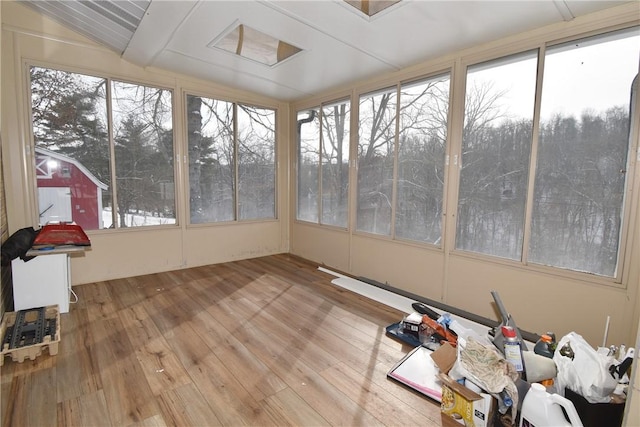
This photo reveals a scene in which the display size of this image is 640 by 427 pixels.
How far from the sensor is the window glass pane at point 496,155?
8.45 feet

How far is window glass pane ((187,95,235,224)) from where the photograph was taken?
4219 mm

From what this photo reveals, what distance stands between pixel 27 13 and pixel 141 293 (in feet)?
10.1

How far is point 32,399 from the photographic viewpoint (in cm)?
173

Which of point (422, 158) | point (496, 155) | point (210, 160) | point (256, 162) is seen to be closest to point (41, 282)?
point (210, 160)

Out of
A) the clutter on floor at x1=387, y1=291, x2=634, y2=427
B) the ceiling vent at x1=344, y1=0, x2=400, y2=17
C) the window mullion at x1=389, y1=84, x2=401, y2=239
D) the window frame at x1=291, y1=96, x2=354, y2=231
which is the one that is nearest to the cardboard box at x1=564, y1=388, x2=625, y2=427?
the clutter on floor at x1=387, y1=291, x2=634, y2=427

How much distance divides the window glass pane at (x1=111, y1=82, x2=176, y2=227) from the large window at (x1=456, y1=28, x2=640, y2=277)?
11.8ft

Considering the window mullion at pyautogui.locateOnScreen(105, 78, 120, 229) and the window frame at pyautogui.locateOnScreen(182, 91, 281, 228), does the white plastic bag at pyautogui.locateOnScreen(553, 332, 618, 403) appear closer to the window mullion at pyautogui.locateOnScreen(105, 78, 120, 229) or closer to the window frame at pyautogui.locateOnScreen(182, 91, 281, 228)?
the window frame at pyautogui.locateOnScreen(182, 91, 281, 228)

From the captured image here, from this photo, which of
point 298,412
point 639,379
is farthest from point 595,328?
point 298,412

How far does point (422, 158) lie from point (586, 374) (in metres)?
2.28

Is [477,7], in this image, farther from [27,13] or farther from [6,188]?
[6,188]

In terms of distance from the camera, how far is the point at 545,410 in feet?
4.60

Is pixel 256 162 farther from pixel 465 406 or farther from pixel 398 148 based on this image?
pixel 465 406

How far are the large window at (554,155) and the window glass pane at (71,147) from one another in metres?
4.03

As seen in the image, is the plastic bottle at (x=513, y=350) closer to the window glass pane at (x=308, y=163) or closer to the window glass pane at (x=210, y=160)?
the window glass pane at (x=308, y=163)
